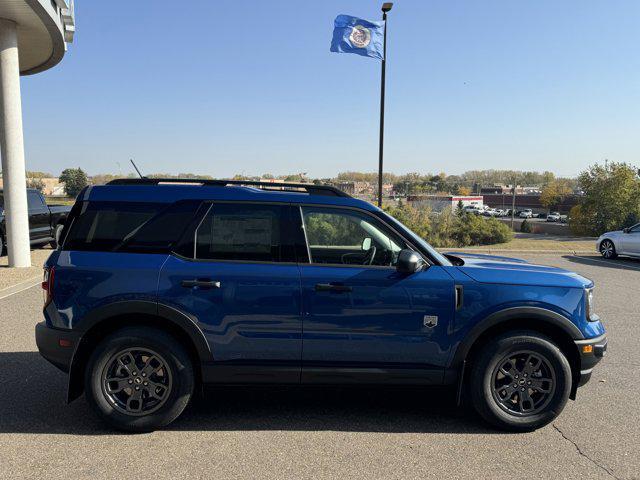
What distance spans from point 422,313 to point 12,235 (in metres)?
11.0

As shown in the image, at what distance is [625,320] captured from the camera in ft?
24.6

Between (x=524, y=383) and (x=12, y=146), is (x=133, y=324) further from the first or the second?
(x=12, y=146)

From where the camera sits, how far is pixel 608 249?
1584 cm

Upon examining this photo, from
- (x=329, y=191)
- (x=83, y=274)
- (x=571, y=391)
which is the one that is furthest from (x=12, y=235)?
(x=571, y=391)

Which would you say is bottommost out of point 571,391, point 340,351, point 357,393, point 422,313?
point 357,393

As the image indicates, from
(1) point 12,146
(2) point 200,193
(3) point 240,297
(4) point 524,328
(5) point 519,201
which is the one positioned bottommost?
(5) point 519,201

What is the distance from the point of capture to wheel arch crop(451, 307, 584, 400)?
3752 mm

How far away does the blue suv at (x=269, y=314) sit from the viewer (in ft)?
12.1

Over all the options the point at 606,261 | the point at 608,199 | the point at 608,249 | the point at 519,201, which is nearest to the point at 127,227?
the point at 606,261

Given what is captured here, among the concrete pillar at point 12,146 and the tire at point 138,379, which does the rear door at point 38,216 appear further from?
the tire at point 138,379

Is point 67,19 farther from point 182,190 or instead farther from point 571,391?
point 571,391

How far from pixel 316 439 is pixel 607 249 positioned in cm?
1535

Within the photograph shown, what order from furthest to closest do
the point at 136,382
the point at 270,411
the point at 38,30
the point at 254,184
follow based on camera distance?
the point at 38,30, the point at 254,184, the point at 270,411, the point at 136,382

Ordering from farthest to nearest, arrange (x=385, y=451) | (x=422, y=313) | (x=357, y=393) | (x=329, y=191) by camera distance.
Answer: (x=357, y=393)
(x=329, y=191)
(x=422, y=313)
(x=385, y=451)
